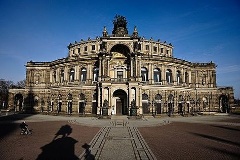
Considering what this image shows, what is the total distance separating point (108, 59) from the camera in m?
38.1

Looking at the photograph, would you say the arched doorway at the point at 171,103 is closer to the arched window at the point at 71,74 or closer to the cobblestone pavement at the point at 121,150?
the arched window at the point at 71,74

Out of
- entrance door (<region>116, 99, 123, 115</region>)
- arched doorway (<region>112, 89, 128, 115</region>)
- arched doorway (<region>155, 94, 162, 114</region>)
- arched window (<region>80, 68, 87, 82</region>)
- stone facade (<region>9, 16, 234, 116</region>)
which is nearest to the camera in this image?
stone facade (<region>9, 16, 234, 116</region>)

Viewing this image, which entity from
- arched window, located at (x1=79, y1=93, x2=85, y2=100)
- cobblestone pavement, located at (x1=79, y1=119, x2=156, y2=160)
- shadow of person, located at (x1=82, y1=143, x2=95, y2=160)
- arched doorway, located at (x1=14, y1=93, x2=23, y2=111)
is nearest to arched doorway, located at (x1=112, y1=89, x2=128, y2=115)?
arched window, located at (x1=79, y1=93, x2=85, y2=100)

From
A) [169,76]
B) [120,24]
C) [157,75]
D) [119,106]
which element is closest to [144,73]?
[157,75]

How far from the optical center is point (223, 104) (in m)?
53.2

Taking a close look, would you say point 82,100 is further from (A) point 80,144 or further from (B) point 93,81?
(A) point 80,144

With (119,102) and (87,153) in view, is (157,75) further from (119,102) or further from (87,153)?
(87,153)

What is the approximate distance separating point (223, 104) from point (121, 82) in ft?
120

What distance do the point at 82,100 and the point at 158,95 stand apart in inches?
745

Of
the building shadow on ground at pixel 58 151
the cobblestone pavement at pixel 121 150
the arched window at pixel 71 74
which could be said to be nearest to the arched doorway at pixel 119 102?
the arched window at pixel 71 74

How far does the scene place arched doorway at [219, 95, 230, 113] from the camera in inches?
2034

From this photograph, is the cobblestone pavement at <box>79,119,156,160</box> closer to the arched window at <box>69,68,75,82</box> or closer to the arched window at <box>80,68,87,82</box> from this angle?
the arched window at <box>80,68,87,82</box>

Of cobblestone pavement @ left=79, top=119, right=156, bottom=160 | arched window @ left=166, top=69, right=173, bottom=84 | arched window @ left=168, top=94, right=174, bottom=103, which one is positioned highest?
arched window @ left=166, top=69, right=173, bottom=84

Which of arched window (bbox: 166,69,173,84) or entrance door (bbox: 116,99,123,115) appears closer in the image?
entrance door (bbox: 116,99,123,115)
